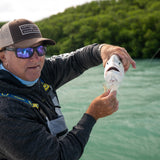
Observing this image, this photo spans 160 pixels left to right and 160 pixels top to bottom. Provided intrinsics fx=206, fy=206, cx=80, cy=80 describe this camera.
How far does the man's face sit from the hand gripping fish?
642mm

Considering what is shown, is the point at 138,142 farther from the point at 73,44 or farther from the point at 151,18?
the point at 151,18

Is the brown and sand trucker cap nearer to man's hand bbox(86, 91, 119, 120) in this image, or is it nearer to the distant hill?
man's hand bbox(86, 91, 119, 120)

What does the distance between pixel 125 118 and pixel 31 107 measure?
381 cm

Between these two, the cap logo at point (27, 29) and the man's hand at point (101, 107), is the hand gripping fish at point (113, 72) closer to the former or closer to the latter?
the man's hand at point (101, 107)

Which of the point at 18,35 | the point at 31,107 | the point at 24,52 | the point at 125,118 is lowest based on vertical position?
the point at 125,118

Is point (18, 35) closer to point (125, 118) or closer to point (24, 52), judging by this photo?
point (24, 52)

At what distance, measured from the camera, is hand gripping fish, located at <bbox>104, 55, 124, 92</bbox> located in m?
1.88

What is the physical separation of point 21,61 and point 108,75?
2.58 ft

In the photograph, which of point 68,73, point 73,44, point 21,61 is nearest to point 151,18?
point 73,44

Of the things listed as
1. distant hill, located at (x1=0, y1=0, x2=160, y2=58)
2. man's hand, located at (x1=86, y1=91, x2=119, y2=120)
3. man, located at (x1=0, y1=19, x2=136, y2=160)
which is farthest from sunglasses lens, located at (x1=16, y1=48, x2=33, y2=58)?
distant hill, located at (x1=0, y1=0, x2=160, y2=58)

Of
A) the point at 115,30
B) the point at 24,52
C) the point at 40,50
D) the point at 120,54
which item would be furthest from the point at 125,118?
the point at 115,30

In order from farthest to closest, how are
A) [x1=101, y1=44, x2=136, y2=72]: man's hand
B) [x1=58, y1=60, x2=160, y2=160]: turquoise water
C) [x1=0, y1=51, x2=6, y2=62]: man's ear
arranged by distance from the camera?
[x1=58, y1=60, x2=160, y2=160]: turquoise water < [x1=101, y1=44, x2=136, y2=72]: man's hand < [x1=0, y1=51, x2=6, y2=62]: man's ear

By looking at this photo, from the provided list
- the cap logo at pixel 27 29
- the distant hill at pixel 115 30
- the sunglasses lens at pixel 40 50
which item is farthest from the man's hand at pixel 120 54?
the distant hill at pixel 115 30

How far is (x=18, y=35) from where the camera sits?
1653mm
